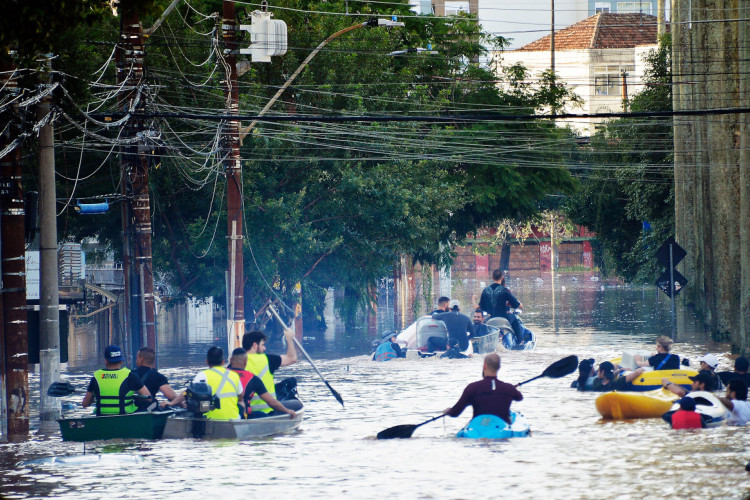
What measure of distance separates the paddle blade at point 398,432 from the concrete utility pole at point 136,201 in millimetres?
7461

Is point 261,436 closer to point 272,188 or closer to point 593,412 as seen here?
point 593,412

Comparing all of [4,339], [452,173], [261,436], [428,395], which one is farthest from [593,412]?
[452,173]

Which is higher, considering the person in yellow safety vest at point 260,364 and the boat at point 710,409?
the person in yellow safety vest at point 260,364

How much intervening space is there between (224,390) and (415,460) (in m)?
2.82

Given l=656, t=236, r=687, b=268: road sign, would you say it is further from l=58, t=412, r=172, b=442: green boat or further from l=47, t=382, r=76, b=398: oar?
l=47, t=382, r=76, b=398: oar

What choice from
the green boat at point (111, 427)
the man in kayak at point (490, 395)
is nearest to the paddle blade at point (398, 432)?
the man in kayak at point (490, 395)

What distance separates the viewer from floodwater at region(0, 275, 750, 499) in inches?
531

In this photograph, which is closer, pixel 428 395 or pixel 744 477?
pixel 744 477

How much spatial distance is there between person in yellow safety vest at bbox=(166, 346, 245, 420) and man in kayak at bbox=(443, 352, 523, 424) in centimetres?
298

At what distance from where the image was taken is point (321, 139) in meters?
38.2

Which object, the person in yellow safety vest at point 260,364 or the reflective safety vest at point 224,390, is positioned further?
the person in yellow safety vest at point 260,364

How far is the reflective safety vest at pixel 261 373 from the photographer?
17.3 meters

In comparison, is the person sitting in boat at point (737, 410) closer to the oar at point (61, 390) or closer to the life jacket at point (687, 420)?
the life jacket at point (687, 420)

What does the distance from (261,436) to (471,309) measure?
40.0 metres
